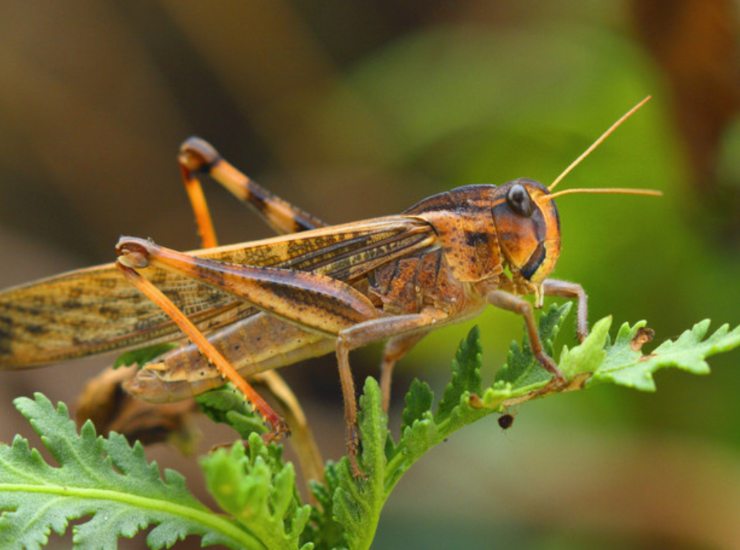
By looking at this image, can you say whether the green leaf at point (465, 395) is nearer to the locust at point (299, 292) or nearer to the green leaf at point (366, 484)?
the green leaf at point (366, 484)

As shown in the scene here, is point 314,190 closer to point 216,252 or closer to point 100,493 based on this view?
point 216,252

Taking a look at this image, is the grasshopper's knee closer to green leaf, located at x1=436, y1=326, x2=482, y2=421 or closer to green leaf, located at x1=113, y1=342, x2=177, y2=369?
green leaf, located at x1=113, y1=342, x2=177, y2=369

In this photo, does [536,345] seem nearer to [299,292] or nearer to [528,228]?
[528,228]

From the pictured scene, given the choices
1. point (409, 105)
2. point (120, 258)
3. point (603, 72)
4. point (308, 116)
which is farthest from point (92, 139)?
point (120, 258)

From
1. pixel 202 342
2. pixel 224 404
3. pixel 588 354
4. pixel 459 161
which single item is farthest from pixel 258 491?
pixel 459 161

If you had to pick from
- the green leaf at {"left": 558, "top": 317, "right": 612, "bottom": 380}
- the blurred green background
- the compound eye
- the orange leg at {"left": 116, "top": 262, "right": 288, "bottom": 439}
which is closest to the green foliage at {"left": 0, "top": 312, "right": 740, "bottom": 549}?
the green leaf at {"left": 558, "top": 317, "right": 612, "bottom": 380}
